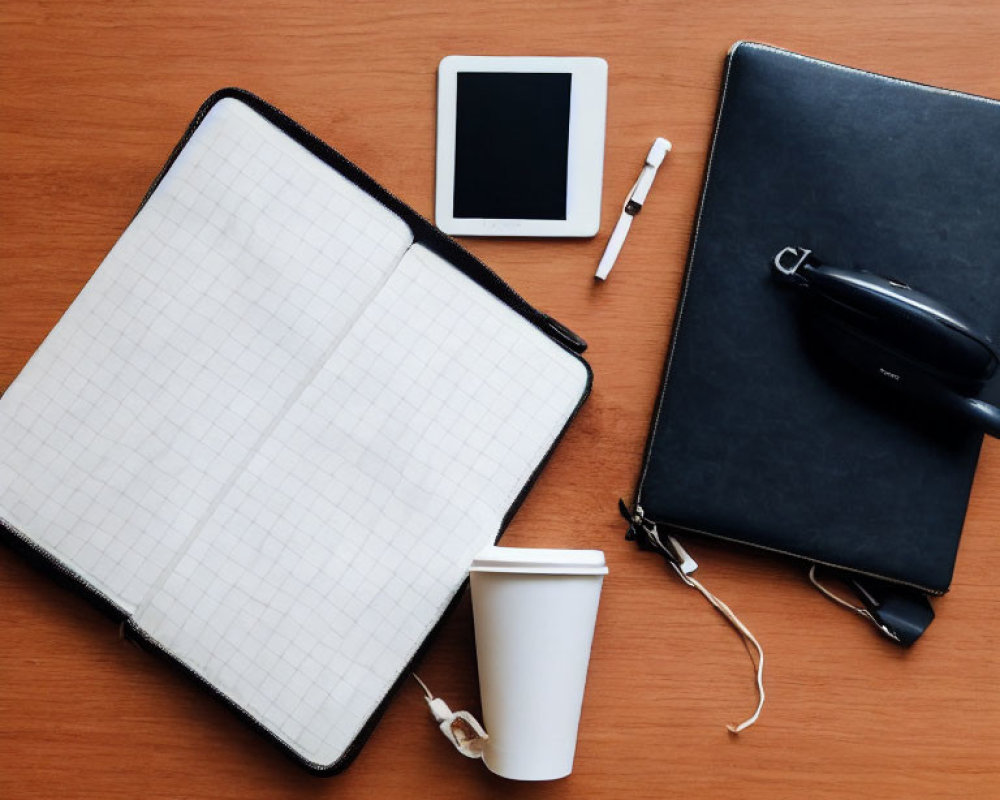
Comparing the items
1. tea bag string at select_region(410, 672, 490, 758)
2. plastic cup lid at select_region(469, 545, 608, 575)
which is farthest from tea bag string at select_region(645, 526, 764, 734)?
tea bag string at select_region(410, 672, 490, 758)

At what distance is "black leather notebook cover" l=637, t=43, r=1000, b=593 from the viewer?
0.65 meters

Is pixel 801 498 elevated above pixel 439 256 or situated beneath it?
situated beneath

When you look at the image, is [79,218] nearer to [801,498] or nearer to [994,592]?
[801,498]

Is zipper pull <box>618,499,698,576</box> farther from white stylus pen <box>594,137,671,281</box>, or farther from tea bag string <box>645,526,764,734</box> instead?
white stylus pen <box>594,137,671,281</box>

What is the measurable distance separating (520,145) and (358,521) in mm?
328

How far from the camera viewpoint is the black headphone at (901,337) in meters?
0.58

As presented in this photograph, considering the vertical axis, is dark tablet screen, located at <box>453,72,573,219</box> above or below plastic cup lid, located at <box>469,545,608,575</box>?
above

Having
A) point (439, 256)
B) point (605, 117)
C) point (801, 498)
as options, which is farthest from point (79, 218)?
point (801, 498)

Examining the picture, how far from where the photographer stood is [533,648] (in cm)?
59

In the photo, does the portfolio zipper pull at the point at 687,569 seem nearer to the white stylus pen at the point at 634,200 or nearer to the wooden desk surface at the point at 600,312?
the wooden desk surface at the point at 600,312

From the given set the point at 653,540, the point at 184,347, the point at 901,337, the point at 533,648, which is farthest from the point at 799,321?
the point at 184,347

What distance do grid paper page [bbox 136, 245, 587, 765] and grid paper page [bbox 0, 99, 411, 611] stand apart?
0.03m

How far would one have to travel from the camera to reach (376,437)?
62 cm

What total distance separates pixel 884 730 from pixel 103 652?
2.12 ft
